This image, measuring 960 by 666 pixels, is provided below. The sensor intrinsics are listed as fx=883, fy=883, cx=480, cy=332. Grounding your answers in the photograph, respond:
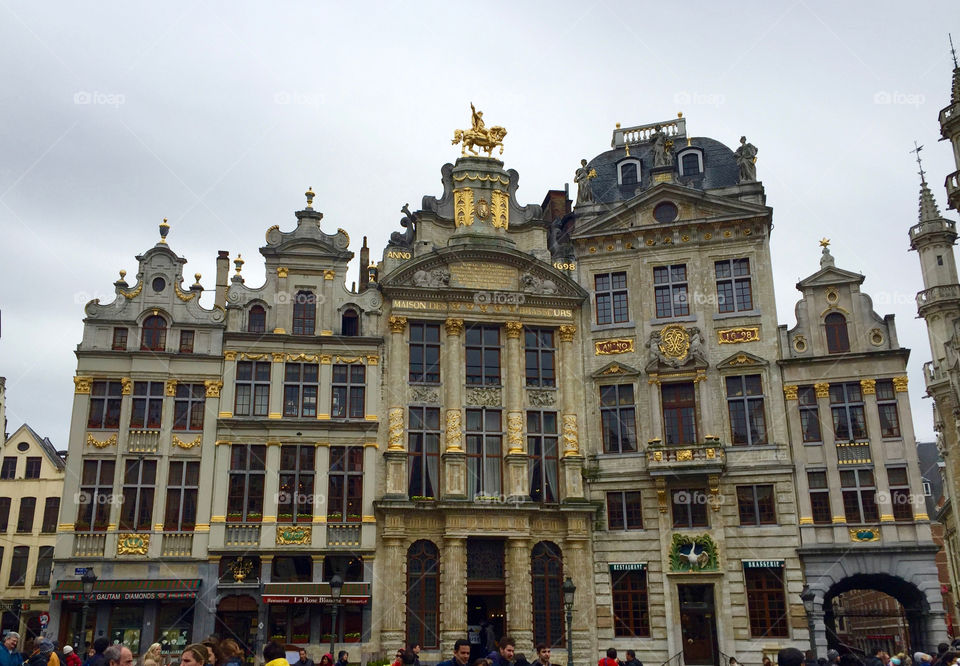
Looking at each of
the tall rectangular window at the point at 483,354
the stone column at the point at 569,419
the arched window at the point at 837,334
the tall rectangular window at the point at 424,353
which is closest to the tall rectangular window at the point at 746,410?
the arched window at the point at 837,334

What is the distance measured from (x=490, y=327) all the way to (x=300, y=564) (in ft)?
39.3

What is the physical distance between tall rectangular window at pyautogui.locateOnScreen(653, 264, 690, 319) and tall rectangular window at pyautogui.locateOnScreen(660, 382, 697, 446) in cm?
309

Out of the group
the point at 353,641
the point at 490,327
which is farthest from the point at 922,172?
the point at 353,641

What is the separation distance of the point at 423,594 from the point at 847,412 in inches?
695

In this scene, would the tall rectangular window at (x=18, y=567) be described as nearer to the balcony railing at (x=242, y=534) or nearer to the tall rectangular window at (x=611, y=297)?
the balcony railing at (x=242, y=534)

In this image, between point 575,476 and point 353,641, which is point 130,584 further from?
point 575,476

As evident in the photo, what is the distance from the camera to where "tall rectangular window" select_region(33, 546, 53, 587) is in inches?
1823

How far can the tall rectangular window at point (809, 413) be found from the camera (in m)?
34.3

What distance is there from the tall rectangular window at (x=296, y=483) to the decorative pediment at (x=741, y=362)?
1653cm

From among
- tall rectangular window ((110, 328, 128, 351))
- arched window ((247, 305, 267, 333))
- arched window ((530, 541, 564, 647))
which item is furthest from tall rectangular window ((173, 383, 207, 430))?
arched window ((530, 541, 564, 647))

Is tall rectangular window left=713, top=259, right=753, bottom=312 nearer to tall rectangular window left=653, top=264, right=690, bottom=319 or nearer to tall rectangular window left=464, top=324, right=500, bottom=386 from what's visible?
tall rectangular window left=653, top=264, right=690, bottom=319

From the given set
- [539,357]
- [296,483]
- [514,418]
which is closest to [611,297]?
[539,357]

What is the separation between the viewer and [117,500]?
3161 centimetres

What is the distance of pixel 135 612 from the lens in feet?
102
